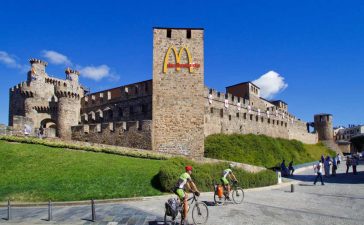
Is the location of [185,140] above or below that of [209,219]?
above

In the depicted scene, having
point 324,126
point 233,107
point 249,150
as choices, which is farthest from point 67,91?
point 324,126

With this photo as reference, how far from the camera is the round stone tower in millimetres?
73375

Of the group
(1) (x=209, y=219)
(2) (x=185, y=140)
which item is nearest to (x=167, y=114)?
(2) (x=185, y=140)

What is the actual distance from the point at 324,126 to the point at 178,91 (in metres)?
54.0

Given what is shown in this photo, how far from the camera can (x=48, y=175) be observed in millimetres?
19047

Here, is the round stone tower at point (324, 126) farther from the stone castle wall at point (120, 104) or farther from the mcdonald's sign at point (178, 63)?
the mcdonald's sign at point (178, 63)

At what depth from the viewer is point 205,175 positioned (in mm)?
19094

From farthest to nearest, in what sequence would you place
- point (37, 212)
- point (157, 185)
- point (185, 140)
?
point (185, 140) < point (157, 185) < point (37, 212)

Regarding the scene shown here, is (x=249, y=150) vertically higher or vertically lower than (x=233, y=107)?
lower

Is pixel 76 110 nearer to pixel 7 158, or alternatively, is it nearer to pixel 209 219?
pixel 7 158

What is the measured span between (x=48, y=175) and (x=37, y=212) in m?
6.36

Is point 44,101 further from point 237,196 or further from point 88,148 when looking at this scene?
point 237,196

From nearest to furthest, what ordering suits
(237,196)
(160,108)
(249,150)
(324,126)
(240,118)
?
(237,196) → (160,108) → (249,150) → (240,118) → (324,126)

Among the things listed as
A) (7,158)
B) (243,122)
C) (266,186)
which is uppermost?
(243,122)
